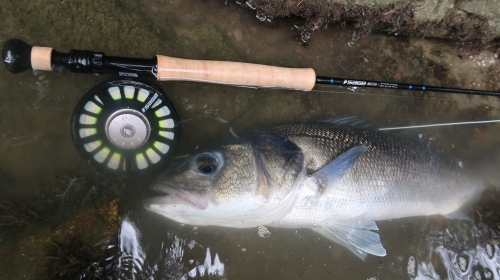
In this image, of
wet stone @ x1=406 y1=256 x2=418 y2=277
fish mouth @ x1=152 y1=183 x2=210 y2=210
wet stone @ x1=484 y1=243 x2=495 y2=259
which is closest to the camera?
fish mouth @ x1=152 y1=183 x2=210 y2=210

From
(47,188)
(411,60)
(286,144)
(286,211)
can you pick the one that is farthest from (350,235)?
(47,188)

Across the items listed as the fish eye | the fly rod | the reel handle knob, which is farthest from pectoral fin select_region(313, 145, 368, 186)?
the reel handle knob

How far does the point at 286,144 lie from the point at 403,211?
1162mm

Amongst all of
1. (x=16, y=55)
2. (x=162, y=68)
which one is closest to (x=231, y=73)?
(x=162, y=68)

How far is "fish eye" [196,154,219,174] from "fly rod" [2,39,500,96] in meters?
0.52

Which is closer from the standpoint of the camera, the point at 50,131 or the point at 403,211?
the point at 50,131

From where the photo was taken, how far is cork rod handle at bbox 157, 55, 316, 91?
7.48ft

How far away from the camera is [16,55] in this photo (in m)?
2.07

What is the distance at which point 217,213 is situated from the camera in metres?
2.29

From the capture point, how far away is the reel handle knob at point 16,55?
6.79ft

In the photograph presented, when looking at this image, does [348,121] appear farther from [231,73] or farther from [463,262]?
[463,262]

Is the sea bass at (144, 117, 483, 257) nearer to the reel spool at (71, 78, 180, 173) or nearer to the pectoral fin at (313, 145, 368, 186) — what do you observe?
the pectoral fin at (313, 145, 368, 186)

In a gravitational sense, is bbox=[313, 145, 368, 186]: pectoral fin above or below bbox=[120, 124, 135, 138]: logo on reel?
below

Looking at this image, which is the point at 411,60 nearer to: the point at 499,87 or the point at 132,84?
the point at 499,87
